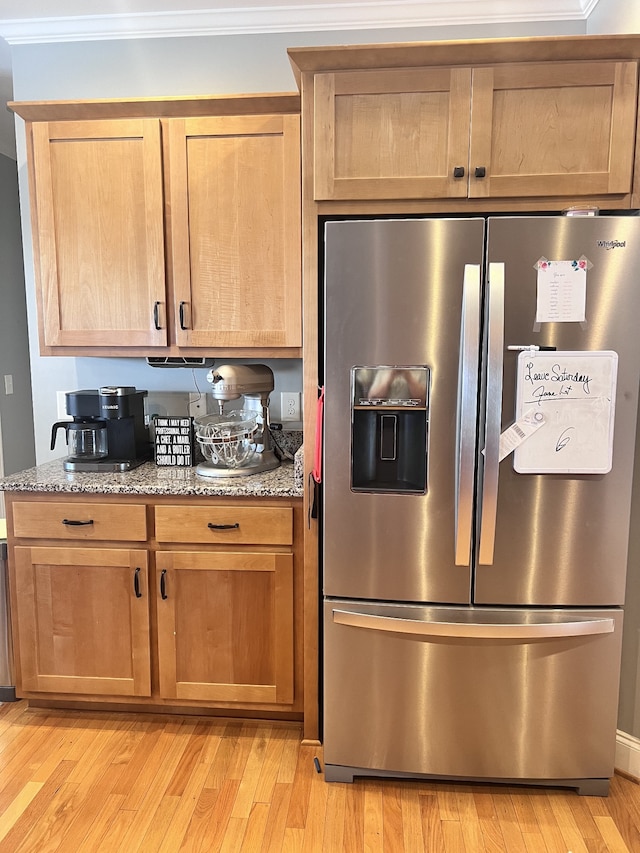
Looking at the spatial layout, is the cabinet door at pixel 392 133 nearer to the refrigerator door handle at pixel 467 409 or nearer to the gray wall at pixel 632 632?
the refrigerator door handle at pixel 467 409

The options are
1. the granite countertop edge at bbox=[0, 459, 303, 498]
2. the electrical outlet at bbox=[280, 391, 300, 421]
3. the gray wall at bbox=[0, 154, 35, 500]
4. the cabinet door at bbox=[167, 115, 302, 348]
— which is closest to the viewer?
the granite countertop edge at bbox=[0, 459, 303, 498]

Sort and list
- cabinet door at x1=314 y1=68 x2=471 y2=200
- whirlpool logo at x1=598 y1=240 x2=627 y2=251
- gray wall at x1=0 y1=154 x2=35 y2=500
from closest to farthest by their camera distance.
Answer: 1. whirlpool logo at x1=598 y1=240 x2=627 y2=251
2. cabinet door at x1=314 y1=68 x2=471 y2=200
3. gray wall at x1=0 y1=154 x2=35 y2=500

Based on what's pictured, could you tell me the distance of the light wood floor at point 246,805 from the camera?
1.81 meters

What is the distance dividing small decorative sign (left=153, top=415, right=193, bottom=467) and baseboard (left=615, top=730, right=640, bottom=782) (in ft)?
6.03

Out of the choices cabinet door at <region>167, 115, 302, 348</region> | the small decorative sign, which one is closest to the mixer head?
cabinet door at <region>167, 115, 302, 348</region>

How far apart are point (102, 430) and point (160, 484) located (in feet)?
1.40

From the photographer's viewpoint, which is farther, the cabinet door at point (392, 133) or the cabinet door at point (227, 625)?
the cabinet door at point (227, 625)

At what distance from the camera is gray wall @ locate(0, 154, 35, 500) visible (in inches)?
152

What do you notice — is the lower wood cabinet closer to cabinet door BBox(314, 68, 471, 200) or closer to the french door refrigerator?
the french door refrigerator

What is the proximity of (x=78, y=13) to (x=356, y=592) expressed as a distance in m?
2.52

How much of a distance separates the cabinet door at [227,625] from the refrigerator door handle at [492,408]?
72cm

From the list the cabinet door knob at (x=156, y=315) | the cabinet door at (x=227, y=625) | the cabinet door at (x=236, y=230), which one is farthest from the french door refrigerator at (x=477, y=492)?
the cabinet door knob at (x=156, y=315)

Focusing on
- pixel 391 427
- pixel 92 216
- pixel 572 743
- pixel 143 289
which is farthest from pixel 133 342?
pixel 572 743

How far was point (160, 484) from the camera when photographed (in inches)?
89.4
